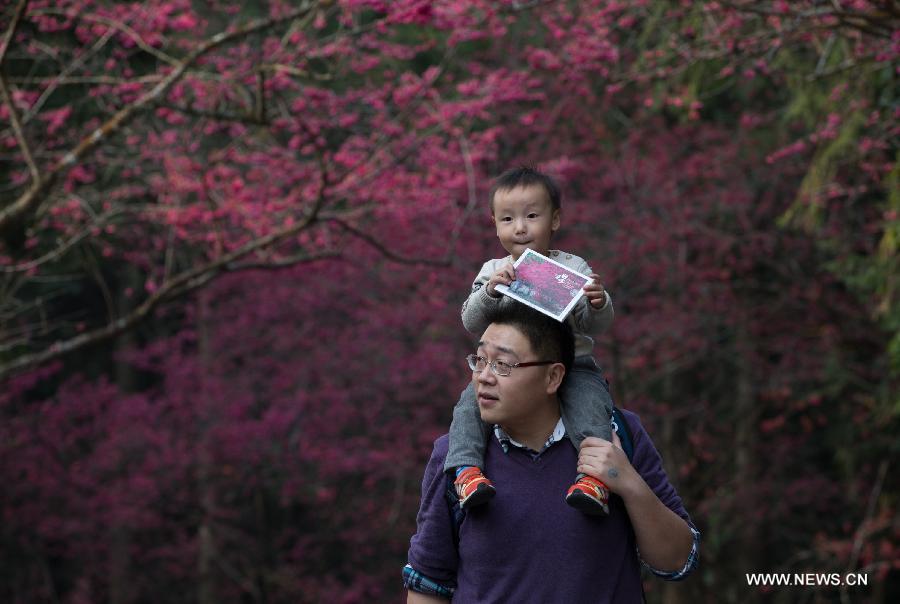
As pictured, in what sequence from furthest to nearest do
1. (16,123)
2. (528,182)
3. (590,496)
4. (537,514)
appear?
(16,123) → (528,182) → (537,514) → (590,496)

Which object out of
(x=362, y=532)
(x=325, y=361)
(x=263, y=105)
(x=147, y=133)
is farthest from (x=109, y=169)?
(x=362, y=532)

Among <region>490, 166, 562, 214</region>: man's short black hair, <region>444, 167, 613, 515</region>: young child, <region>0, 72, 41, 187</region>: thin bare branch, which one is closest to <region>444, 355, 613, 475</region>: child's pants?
<region>444, 167, 613, 515</region>: young child

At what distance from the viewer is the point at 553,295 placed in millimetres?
2213

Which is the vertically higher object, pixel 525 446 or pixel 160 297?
pixel 525 446

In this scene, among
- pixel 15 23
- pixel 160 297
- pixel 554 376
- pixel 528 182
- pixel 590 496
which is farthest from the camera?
pixel 160 297

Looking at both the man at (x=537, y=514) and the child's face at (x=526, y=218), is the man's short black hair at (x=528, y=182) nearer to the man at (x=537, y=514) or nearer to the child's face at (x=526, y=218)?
the child's face at (x=526, y=218)

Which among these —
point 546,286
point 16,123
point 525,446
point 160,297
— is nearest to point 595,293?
point 546,286

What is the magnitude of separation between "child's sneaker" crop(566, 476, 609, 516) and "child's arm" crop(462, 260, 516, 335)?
43 cm

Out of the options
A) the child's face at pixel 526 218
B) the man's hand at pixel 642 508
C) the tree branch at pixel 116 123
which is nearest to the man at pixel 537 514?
the man's hand at pixel 642 508

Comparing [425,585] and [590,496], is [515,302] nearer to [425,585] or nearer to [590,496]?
[590,496]

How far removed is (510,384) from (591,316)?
0.90 feet

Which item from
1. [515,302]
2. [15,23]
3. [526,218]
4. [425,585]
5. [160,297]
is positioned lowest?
[425,585]

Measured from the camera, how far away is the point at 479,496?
2152 millimetres

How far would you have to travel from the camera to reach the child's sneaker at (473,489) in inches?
84.7
